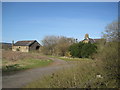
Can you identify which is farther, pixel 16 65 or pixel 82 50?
pixel 82 50

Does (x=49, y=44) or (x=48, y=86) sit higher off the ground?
(x=49, y=44)

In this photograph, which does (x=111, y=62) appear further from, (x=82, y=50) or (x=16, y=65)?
(x=82, y=50)

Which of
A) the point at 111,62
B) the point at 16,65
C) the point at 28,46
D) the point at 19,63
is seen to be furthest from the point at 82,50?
the point at 28,46

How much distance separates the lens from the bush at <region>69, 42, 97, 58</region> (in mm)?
24328

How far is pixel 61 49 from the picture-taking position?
32375 millimetres

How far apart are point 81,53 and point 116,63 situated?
1964 centimetres

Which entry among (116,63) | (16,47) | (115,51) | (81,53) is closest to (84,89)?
(116,63)

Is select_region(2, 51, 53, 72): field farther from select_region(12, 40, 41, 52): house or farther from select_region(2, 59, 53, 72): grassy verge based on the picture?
select_region(12, 40, 41, 52): house

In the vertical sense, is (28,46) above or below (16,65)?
above

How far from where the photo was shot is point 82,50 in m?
25.9

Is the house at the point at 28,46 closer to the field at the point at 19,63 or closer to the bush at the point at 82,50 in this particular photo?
the bush at the point at 82,50

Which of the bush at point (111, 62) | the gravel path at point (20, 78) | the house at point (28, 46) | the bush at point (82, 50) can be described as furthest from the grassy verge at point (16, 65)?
the house at point (28, 46)

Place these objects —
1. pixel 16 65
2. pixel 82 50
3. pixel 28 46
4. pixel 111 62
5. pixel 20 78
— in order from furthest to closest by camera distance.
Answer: pixel 28 46 → pixel 82 50 → pixel 16 65 → pixel 20 78 → pixel 111 62

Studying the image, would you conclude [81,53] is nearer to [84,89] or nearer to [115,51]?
[115,51]
